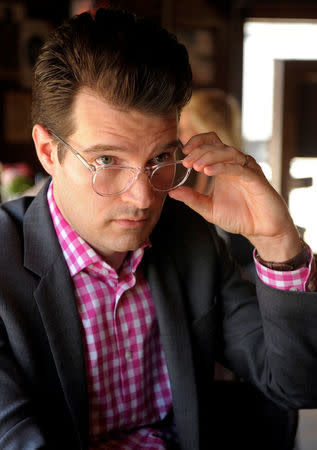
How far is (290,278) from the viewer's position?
1.39 meters

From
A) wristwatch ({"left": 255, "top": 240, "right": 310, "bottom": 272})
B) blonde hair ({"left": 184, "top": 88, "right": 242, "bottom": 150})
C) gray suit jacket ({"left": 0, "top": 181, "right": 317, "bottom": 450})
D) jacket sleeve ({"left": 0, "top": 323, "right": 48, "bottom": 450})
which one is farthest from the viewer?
blonde hair ({"left": 184, "top": 88, "right": 242, "bottom": 150})

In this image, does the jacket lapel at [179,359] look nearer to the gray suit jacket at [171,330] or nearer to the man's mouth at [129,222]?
the gray suit jacket at [171,330]

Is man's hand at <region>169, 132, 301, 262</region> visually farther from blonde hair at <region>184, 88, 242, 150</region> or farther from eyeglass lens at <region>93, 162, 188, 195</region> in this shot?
blonde hair at <region>184, 88, 242, 150</region>

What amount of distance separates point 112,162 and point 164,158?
0.45ft

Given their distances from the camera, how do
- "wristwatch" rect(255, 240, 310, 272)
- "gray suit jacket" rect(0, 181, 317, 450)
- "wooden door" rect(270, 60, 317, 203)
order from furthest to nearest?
"wooden door" rect(270, 60, 317, 203) < "wristwatch" rect(255, 240, 310, 272) < "gray suit jacket" rect(0, 181, 317, 450)

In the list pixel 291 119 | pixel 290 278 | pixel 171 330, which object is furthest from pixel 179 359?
pixel 291 119

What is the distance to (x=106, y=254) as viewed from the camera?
59.4 inches

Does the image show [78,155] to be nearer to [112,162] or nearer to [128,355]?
[112,162]

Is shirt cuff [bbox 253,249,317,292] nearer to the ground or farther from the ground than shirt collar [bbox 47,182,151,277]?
nearer to the ground

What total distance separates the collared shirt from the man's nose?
19cm

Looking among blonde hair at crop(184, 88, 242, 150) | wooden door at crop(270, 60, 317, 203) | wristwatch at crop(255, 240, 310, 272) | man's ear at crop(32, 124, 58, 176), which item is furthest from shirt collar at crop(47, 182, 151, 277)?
wooden door at crop(270, 60, 317, 203)

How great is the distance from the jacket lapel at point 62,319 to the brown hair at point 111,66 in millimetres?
289

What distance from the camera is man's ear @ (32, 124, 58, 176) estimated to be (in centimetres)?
143

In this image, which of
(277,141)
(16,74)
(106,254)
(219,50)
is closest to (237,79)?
(219,50)
